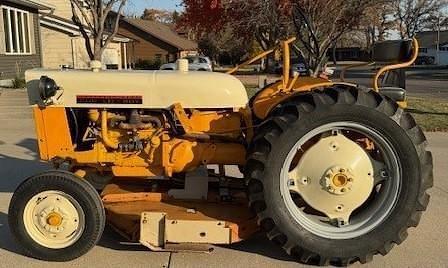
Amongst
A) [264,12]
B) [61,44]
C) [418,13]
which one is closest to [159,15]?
[418,13]

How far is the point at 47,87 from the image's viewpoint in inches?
165

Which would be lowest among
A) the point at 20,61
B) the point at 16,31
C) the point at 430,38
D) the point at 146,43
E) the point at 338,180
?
the point at 338,180

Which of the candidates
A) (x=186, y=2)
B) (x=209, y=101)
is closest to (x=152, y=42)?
(x=186, y=2)

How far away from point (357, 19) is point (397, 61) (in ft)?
40.5

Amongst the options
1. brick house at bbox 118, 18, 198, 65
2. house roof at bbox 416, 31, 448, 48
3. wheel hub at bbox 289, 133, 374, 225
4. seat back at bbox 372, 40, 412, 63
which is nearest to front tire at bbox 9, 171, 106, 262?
wheel hub at bbox 289, 133, 374, 225

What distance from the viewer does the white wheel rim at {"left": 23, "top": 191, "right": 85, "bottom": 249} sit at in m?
4.10

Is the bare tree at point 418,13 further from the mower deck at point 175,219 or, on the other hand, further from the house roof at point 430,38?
the mower deck at point 175,219

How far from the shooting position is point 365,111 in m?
3.91

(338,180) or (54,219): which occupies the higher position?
(338,180)

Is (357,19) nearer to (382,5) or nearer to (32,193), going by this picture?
(382,5)

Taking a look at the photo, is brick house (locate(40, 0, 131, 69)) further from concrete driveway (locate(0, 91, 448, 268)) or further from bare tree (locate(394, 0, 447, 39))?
bare tree (locate(394, 0, 447, 39))

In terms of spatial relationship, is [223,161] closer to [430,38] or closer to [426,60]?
[426,60]

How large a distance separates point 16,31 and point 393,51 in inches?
830

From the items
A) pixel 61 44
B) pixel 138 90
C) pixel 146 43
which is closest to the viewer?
pixel 138 90
